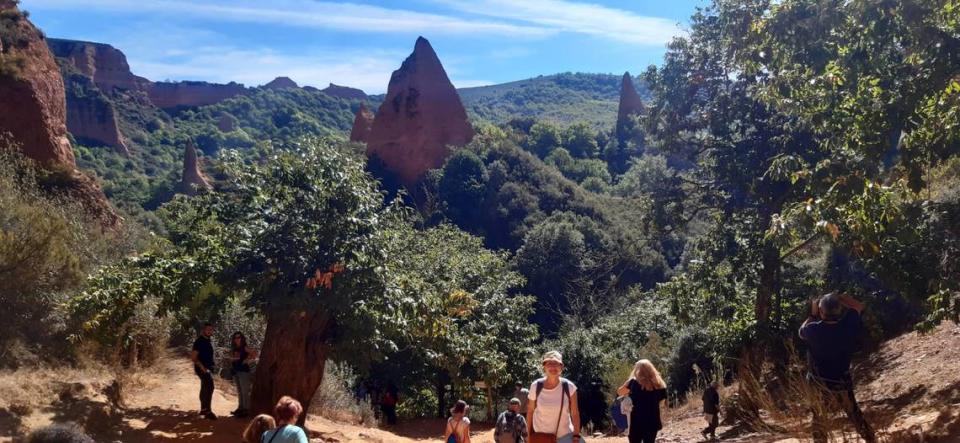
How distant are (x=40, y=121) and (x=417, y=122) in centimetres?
3353

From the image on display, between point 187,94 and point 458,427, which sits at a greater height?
point 187,94

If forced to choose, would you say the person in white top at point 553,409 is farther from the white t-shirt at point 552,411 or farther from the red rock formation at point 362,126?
the red rock formation at point 362,126

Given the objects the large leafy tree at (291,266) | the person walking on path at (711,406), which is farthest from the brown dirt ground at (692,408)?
the large leafy tree at (291,266)

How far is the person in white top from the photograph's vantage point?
5711 mm

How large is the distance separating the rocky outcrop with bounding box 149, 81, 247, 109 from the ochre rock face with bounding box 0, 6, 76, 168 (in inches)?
3362

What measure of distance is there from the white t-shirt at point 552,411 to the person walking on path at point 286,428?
6.14 ft

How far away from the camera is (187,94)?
107125mm

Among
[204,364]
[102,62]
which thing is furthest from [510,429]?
[102,62]

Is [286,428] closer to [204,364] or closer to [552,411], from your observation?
[552,411]

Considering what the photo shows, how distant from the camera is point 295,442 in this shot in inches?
192

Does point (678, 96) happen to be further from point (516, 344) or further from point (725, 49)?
point (516, 344)

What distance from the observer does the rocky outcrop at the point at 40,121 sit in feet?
70.1

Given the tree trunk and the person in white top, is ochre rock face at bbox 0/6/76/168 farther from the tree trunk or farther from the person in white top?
the person in white top

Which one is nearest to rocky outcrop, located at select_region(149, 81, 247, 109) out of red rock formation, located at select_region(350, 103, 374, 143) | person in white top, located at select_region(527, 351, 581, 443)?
red rock formation, located at select_region(350, 103, 374, 143)
